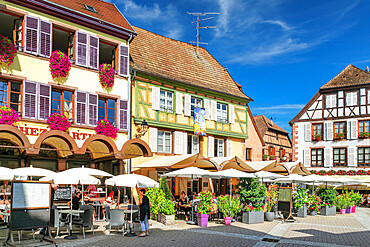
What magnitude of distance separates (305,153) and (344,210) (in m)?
15.8

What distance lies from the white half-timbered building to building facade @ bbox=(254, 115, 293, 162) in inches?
458

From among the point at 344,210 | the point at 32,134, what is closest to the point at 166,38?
the point at 32,134

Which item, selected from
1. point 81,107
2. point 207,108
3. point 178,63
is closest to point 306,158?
point 207,108

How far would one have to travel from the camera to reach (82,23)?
20.2 metres

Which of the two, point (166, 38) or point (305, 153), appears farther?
point (305, 153)

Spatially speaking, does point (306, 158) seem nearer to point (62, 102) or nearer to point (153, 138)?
point (153, 138)

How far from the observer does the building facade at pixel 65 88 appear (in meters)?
17.7

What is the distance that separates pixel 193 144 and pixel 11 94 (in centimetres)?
1173

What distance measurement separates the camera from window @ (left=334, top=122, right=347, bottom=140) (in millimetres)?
37094

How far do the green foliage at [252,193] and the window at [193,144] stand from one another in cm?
813

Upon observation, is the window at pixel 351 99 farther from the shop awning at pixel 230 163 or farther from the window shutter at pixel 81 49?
the window shutter at pixel 81 49

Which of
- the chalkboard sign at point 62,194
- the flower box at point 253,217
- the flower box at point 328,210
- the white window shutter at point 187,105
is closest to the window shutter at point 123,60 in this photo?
the white window shutter at point 187,105

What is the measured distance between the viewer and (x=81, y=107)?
19.7 meters

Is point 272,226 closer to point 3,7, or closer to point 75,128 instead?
point 75,128
